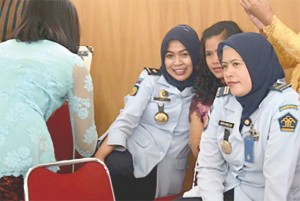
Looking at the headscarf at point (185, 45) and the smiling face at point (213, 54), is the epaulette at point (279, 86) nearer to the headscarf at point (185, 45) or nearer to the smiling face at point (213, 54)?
the smiling face at point (213, 54)

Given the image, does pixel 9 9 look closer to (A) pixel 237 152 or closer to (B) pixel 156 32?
(B) pixel 156 32

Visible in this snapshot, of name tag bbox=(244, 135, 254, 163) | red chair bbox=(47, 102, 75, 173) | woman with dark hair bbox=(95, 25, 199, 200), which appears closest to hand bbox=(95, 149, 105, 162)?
woman with dark hair bbox=(95, 25, 199, 200)

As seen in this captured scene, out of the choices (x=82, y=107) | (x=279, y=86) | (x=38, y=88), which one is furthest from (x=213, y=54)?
(x=38, y=88)

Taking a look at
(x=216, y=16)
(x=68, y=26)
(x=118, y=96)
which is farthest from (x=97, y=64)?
(x=68, y=26)

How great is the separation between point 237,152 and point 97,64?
1.51 m

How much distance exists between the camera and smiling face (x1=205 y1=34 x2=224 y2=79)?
2230mm

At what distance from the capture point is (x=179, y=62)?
90.4 inches

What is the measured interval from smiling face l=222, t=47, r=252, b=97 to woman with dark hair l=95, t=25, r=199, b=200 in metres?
0.57

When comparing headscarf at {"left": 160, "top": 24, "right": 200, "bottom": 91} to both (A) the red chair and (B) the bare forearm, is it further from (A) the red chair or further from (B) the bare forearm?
(A) the red chair

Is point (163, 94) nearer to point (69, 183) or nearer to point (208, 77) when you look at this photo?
point (208, 77)

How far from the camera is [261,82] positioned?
5.56 feet

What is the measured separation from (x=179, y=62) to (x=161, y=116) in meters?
0.29

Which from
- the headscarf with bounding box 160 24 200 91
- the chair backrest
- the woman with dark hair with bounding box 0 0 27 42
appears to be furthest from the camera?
the woman with dark hair with bounding box 0 0 27 42

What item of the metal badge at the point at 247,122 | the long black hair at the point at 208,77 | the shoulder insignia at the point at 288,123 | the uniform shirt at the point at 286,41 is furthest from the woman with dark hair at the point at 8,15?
the shoulder insignia at the point at 288,123
